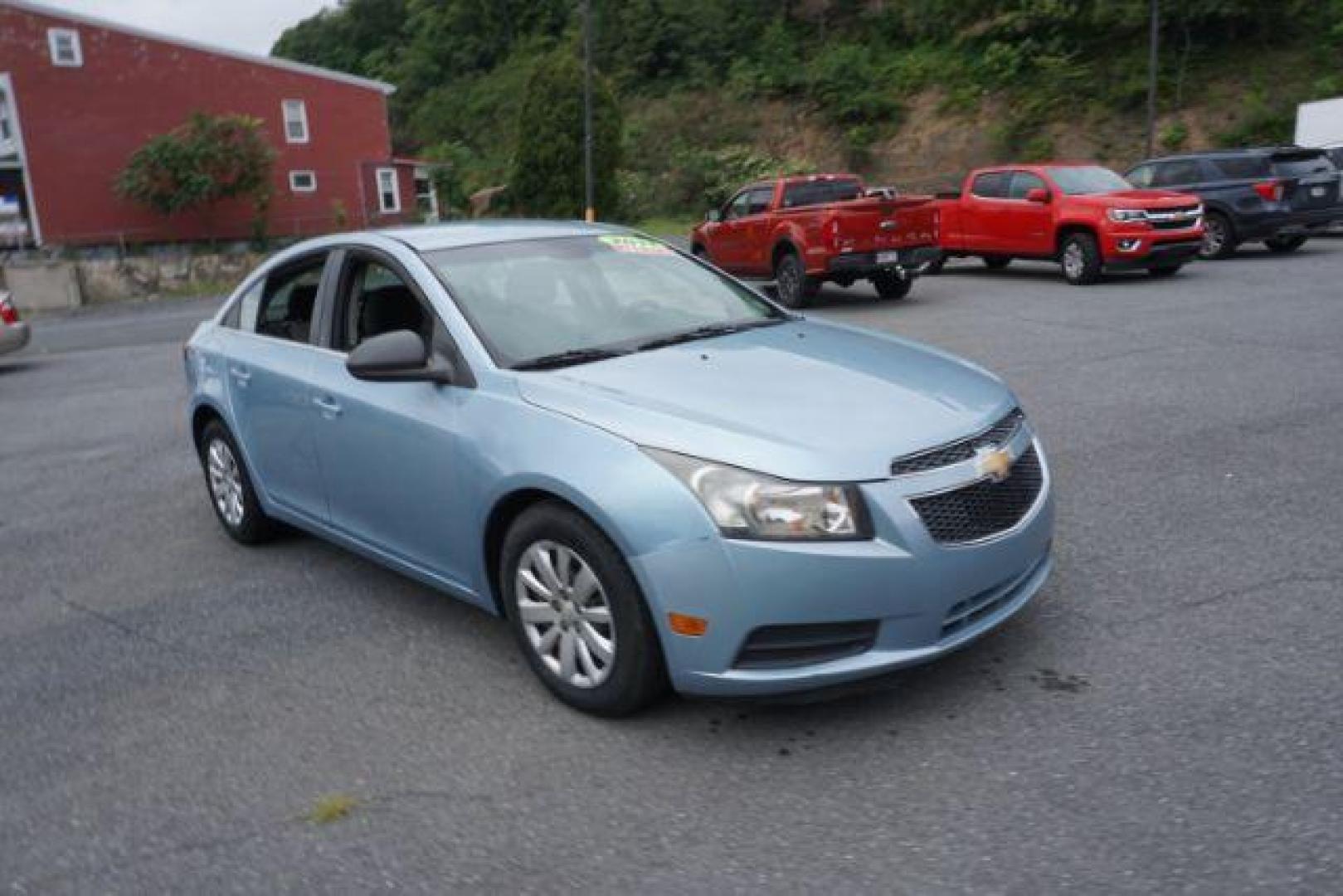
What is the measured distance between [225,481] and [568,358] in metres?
2.60

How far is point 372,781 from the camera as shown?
342 centimetres

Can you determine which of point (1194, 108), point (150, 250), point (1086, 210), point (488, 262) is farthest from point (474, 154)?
point (488, 262)

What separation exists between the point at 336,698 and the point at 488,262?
6.02ft

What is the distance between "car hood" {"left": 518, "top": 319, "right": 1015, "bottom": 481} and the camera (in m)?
3.40

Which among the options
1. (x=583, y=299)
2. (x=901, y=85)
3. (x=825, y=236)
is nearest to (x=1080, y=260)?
(x=825, y=236)

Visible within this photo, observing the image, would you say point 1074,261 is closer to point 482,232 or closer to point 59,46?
point 482,232

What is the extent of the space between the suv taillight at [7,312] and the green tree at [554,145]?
96.4ft

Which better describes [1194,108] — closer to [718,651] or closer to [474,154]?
[718,651]

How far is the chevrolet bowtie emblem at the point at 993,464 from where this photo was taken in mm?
3596

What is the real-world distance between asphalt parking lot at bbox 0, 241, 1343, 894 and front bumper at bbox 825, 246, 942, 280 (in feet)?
27.7

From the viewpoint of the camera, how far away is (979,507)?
11.7 feet

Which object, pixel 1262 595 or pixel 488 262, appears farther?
pixel 488 262

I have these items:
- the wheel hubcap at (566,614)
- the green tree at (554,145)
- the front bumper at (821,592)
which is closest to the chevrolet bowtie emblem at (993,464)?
the front bumper at (821,592)

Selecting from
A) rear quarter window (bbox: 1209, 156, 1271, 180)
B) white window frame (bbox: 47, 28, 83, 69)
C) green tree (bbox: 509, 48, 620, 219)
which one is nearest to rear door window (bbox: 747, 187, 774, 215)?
rear quarter window (bbox: 1209, 156, 1271, 180)
